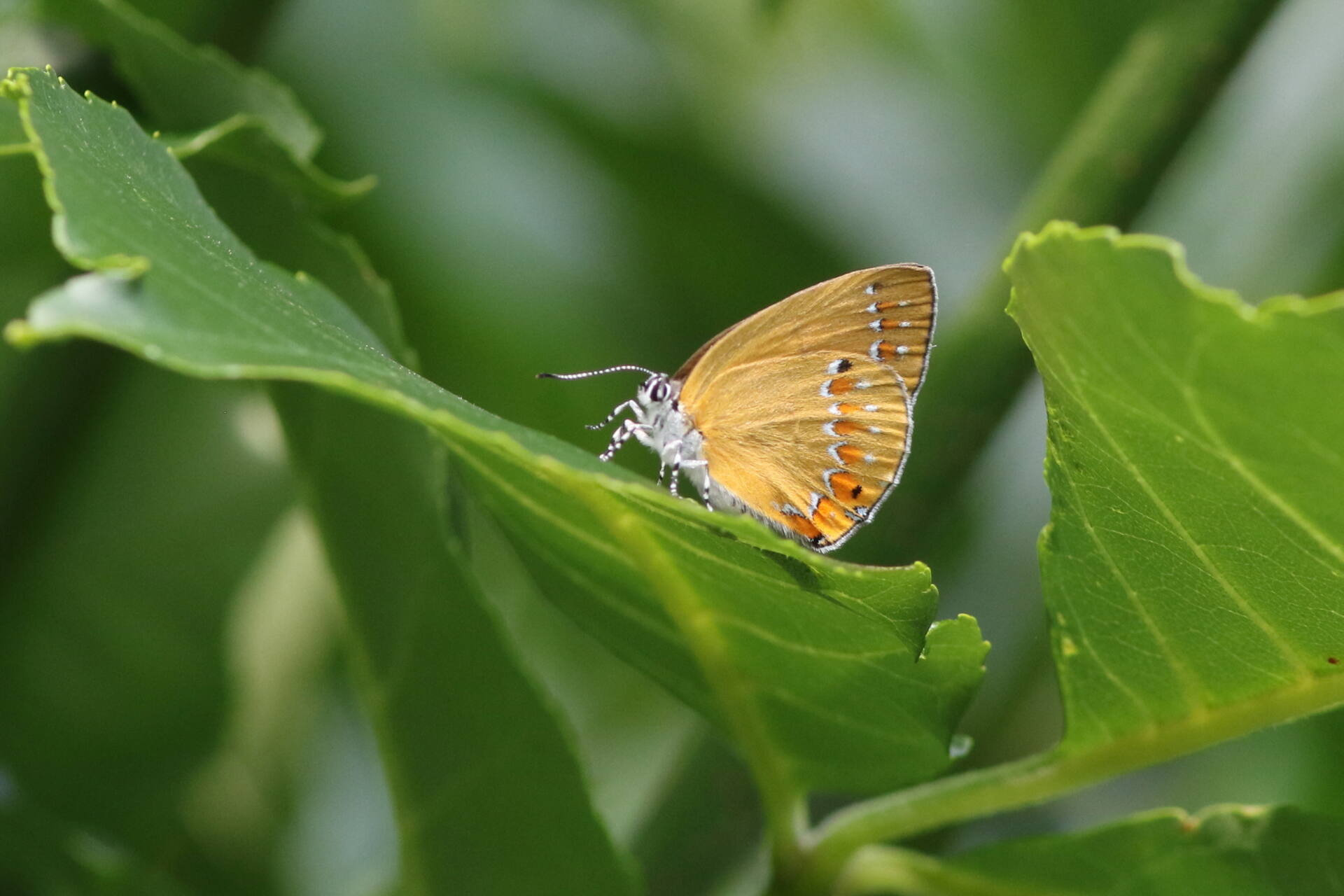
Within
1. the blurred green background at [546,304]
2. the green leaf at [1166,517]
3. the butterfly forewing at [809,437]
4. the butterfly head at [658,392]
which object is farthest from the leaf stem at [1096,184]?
the butterfly head at [658,392]

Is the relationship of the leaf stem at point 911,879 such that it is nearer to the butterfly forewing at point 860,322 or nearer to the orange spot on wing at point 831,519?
the orange spot on wing at point 831,519

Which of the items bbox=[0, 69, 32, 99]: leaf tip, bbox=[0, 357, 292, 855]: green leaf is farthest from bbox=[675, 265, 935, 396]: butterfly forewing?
bbox=[0, 69, 32, 99]: leaf tip

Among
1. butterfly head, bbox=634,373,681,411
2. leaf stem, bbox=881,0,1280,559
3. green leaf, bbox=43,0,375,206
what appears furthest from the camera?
butterfly head, bbox=634,373,681,411

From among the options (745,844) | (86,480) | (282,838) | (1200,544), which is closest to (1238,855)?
(1200,544)

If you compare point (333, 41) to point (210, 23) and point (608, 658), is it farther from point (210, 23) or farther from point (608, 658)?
point (608, 658)

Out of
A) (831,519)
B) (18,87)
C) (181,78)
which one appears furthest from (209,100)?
(831,519)

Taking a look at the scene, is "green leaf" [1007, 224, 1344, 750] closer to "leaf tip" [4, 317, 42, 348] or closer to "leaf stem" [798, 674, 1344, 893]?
"leaf stem" [798, 674, 1344, 893]

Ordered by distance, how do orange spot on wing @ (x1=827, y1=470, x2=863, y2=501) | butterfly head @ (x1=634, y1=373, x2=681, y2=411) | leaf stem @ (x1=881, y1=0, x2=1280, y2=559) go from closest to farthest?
leaf stem @ (x1=881, y1=0, x2=1280, y2=559) → orange spot on wing @ (x1=827, y1=470, x2=863, y2=501) → butterfly head @ (x1=634, y1=373, x2=681, y2=411)
